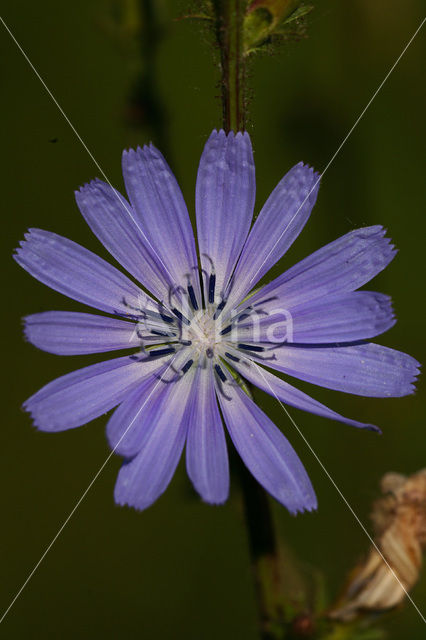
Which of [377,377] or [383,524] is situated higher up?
[377,377]

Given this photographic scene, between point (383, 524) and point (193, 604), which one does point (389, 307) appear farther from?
point (193, 604)

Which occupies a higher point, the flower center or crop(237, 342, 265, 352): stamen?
the flower center

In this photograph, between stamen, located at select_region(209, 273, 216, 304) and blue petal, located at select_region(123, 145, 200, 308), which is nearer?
blue petal, located at select_region(123, 145, 200, 308)

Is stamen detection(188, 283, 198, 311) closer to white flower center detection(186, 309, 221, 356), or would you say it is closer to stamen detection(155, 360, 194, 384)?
white flower center detection(186, 309, 221, 356)

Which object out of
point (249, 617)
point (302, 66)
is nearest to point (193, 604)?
point (249, 617)

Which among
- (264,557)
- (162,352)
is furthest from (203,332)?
(264,557)

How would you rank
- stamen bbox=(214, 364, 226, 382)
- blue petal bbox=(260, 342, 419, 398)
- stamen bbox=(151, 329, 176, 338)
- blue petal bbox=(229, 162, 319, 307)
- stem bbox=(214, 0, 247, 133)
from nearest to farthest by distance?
stem bbox=(214, 0, 247, 133), blue petal bbox=(260, 342, 419, 398), blue petal bbox=(229, 162, 319, 307), stamen bbox=(214, 364, 226, 382), stamen bbox=(151, 329, 176, 338)

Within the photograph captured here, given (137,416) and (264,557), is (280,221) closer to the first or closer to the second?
(137,416)

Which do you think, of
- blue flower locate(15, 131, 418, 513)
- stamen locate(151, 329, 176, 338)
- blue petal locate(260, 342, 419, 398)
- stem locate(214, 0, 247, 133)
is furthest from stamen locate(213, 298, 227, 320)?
stem locate(214, 0, 247, 133)
